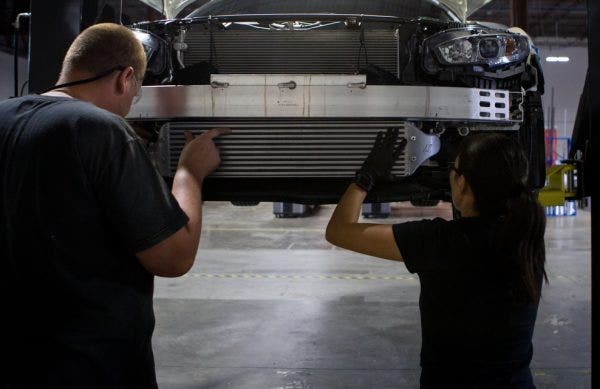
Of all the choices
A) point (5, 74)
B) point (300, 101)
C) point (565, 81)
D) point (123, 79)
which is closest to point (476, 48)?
point (300, 101)

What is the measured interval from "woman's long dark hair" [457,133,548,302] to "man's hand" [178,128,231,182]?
849 millimetres

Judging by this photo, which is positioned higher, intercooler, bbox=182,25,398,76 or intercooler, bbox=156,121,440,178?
intercooler, bbox=182,25,398,76

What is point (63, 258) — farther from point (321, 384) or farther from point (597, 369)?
point (321, 384)

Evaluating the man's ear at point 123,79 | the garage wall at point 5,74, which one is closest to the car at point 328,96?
the man's ear at point 123,79

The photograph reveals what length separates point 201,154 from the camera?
2197 mm

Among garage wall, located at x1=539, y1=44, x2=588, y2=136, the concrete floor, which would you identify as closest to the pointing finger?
the concrete floor

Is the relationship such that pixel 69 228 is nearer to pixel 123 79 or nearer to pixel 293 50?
pixel 123 79

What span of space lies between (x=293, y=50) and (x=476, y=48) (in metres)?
0.86

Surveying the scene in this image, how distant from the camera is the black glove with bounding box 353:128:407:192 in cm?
195

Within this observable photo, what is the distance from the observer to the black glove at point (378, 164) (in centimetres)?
195

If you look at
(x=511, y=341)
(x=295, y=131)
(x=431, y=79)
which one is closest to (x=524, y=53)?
(x=431, y=79)

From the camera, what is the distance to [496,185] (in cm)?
158

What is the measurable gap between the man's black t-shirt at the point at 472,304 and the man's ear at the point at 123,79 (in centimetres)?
81

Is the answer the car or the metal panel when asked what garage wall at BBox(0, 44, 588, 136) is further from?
the metal panel
